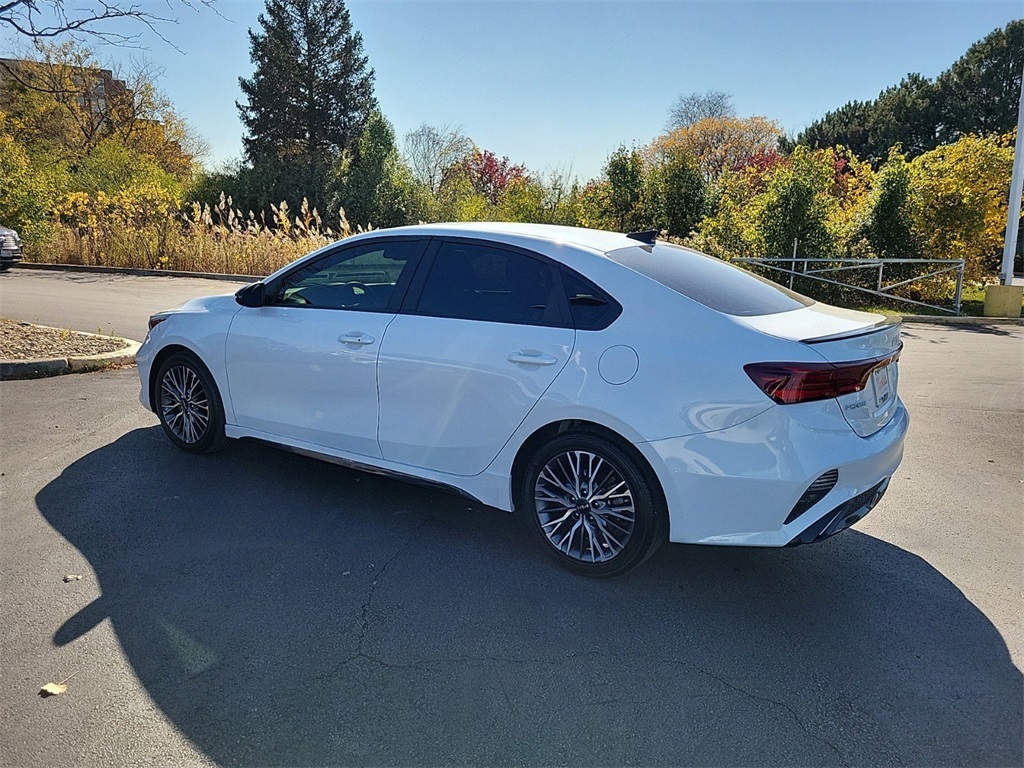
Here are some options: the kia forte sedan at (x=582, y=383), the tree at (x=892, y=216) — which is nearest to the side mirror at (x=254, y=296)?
the kia forte sedan at (x=582, y=383)

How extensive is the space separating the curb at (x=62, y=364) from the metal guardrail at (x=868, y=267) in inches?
452

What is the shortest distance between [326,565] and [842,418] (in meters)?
2.52

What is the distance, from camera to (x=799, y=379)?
3.11 meters

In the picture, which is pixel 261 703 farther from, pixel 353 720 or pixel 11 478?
pixel 11 478

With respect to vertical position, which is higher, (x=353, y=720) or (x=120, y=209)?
(x=120, y=209)

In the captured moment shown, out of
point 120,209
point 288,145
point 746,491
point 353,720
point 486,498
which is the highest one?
point 288,145

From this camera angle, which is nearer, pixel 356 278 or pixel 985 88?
pixel 356 278

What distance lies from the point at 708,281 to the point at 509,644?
6.66 feet

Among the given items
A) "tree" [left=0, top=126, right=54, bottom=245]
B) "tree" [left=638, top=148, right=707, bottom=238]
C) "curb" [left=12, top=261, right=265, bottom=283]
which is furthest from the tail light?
"tree" [left=0, top=126, right=54, bottom=245]

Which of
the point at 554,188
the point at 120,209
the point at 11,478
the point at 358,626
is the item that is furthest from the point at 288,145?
the point at 358,626

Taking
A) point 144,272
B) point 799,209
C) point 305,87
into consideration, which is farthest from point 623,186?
point 305,87

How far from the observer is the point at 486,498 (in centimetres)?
390

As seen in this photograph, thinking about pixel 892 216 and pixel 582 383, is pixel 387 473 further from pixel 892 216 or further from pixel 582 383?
pixel 892 216

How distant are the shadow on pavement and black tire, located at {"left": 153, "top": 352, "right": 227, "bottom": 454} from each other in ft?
2.51
